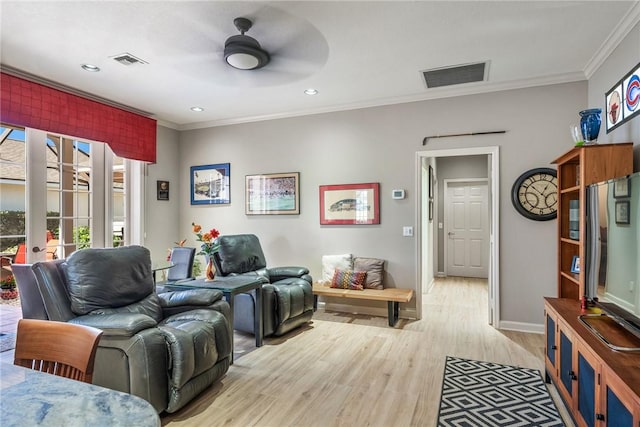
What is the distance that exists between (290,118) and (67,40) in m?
2.65

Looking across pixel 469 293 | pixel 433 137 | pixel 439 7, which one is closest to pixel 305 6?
pixel 439 7

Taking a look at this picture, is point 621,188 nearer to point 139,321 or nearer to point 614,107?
point 614,107

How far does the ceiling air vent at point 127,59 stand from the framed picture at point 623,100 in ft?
13.1

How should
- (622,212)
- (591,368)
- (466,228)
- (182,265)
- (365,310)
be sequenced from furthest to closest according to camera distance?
(466,228) < (365,310) < (182,265) < (622,212) < (591,368)

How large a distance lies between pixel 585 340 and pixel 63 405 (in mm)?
2279

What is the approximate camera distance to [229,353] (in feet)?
8.97

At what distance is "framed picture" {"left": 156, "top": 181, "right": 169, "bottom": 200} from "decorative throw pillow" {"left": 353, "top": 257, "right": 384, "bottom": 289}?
10.2 feet

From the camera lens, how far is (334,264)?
178 inches

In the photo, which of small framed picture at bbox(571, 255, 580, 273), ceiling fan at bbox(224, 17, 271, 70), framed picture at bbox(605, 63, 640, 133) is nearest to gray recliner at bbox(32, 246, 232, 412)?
ceiling fan at bbox(224, 17, 271, 70)

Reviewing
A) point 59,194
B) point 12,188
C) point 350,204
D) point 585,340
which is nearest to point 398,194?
point 350,204

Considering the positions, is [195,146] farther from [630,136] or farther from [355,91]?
[630,136]

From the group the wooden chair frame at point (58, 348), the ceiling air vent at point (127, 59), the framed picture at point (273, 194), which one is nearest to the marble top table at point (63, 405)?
the wooden chair frame at point (58, 348)

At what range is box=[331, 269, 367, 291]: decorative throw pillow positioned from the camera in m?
4.29

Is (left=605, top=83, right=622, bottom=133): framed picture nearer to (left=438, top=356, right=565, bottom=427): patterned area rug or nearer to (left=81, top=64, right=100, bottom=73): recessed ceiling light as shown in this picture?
(left=438, top=356, right=565, bottom=427): patterned area rug
